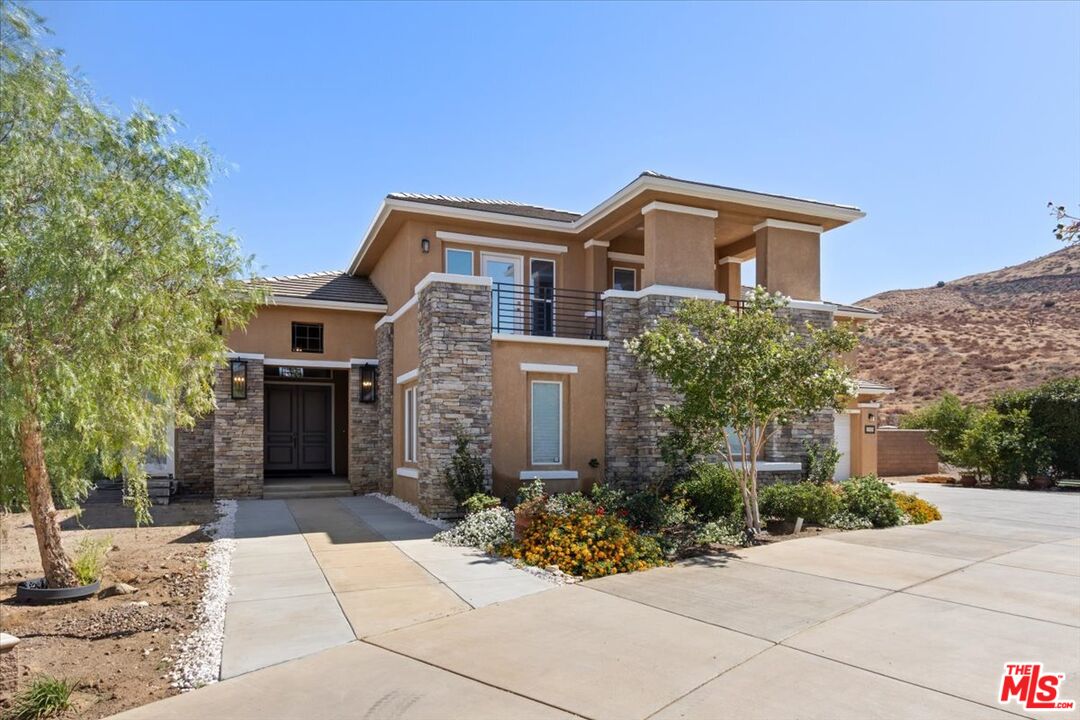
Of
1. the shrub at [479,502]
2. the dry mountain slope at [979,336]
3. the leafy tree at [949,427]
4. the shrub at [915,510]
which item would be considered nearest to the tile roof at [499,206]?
the shrub at [479,502]

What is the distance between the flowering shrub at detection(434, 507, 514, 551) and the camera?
10.1 meters

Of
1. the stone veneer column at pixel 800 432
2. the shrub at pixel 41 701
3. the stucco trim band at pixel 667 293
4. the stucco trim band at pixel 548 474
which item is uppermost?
the stucco trim band at pixel 667 293

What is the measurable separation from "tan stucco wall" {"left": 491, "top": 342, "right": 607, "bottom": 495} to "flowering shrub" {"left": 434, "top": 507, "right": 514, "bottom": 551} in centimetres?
151

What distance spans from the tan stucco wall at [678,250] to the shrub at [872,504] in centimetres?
470

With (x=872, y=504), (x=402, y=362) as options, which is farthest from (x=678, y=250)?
(x=402, y=362)

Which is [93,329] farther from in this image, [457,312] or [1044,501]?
[1044,501]

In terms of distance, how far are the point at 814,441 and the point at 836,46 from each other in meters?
7.94

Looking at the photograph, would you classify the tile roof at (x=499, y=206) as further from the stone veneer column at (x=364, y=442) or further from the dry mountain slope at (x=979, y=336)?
the dry mountain slope at (x=979, y=336)

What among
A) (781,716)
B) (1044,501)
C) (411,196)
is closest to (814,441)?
(1044,501)

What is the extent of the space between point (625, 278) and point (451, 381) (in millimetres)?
6502

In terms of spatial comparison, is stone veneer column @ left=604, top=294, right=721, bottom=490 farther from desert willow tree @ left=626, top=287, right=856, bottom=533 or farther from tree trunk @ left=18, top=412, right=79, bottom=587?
tree trunk @ left=18, top=412, right=79, bottom=587

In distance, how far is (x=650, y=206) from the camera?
13586 mm

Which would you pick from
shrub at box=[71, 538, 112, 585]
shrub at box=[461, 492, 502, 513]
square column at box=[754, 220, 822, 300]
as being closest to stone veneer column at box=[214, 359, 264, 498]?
shrub at box=[461, 492, 502, 513]

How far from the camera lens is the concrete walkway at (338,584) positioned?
6.10 metres
